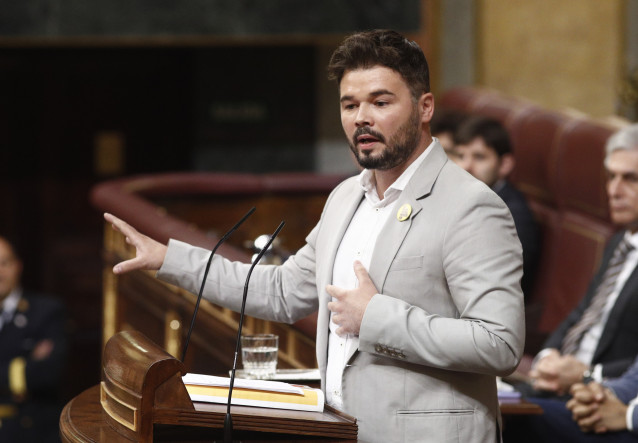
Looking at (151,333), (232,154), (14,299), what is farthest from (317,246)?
(232,154)

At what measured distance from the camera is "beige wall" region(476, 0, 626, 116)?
7809mm

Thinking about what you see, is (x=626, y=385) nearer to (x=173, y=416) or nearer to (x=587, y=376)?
(x=587, y=376)

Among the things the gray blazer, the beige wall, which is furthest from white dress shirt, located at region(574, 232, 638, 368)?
the beige wall

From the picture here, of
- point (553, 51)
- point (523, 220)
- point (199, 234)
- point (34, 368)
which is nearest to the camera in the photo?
point (199, 234)

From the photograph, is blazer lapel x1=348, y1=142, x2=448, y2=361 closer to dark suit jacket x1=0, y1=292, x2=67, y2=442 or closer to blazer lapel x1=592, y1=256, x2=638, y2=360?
blazer lapel x1=592, y1=256, x2=638, y2=360

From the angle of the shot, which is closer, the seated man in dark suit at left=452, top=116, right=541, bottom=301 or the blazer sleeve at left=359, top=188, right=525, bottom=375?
the blazer sleeve at left=359, top=188, right=525, bottom=375

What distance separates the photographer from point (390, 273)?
2.01 m

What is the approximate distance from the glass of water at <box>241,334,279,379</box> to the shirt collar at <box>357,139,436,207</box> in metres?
0.44

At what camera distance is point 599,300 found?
3576 mm

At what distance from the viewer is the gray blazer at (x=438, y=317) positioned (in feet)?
6.22

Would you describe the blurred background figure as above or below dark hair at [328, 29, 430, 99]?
below

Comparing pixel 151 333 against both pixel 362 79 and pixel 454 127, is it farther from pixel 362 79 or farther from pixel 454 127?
pixel 362 79

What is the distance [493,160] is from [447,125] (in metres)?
0.37

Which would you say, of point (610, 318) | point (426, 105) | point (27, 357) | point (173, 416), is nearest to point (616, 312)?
point (610, 318)
